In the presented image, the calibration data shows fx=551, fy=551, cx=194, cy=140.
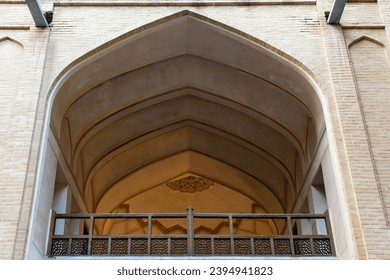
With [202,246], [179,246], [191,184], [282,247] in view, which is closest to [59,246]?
[179,246]

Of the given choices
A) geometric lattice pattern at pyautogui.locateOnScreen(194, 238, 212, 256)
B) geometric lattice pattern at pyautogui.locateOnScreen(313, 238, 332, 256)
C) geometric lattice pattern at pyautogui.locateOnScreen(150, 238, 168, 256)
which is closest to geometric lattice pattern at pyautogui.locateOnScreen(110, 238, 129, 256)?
geometric lattice pattern at pyautogui.locateOnScreen(150, 238, 168, 256)

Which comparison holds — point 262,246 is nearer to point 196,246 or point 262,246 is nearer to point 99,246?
point 196,246

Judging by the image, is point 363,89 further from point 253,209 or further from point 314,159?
point 253,209

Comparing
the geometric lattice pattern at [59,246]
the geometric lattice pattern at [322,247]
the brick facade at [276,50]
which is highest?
the brick facade at [276,50]

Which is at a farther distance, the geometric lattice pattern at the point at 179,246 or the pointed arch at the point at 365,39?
the pointed arch at the point at 365,39

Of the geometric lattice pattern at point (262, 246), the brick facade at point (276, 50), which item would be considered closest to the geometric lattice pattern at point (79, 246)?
the brick facade at point (276, 50)

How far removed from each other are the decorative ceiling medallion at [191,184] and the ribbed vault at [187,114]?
2.96 ft

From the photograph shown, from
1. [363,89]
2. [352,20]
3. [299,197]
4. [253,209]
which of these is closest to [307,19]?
[352,20]

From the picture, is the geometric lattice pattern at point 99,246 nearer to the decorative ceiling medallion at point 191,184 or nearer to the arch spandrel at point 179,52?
the arch spandrel at point 179,52

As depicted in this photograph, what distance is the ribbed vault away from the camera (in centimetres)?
586

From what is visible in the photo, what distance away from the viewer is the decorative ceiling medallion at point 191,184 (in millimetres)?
9656
